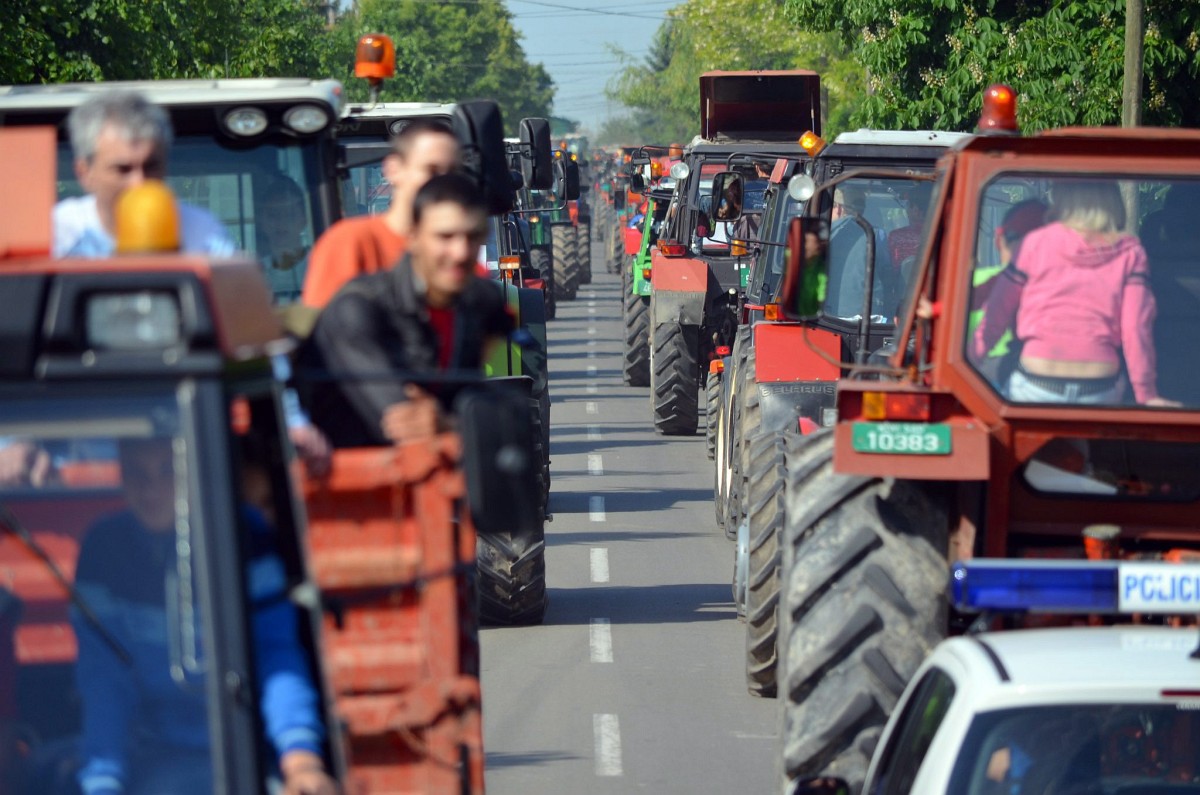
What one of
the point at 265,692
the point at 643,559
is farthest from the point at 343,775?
the point at 643,559

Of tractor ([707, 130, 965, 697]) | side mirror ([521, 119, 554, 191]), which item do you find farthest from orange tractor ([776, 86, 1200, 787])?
side mirror ([521, 119, 554, 191])

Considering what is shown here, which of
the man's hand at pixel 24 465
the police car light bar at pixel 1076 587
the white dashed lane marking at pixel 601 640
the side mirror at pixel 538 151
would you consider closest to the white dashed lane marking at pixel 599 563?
the white dashed lane marking at pixel 601 640

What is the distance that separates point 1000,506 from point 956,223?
0.84 m

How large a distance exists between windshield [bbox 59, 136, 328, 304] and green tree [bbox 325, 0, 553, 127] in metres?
44.4

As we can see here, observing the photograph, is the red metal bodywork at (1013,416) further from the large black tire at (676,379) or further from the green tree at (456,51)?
the green tree at (456,51)

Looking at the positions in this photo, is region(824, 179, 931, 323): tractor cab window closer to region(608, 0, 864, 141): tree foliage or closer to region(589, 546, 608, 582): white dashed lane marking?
region(589, 546, 608, 582): white dashed lane marking

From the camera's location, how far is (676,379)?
17.5 metres

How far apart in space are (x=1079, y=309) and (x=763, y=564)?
113 inches

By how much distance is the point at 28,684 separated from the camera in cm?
340

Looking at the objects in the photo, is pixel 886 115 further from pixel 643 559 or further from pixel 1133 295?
pixel 1133 295

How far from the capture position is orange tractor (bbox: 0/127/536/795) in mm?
2939

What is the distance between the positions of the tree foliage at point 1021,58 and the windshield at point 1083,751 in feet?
52.1

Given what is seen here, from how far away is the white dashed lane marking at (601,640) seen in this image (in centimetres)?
961

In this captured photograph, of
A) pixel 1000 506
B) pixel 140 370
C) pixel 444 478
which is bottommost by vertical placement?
pixel 1000 506
